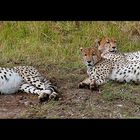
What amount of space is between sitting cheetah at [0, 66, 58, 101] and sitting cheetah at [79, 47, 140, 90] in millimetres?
441

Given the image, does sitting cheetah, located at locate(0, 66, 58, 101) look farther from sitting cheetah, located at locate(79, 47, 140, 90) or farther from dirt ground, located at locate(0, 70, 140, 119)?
sitting cheetah, located at locate(79, 47, 140, 90)

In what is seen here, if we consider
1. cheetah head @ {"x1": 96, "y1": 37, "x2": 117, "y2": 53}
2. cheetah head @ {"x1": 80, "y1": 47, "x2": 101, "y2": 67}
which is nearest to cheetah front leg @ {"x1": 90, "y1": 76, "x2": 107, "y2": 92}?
cheetah head @ {"x1": 80, "y1": 47, "x2": 101, "y2": 67}

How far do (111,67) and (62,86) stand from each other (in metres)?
0.66

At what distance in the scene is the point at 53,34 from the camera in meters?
9.40

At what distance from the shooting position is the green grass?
21.6ft

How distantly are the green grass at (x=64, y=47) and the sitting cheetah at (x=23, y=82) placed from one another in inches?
8.9

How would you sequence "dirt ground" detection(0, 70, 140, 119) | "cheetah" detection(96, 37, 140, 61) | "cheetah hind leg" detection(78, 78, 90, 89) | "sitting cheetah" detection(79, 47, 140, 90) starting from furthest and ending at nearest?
"cheetah" detection(96, 37, 140, 61), "sitting cheetah" detection(79, 47, 140, 90), "cheetah hind leg" detection(78, 78, 90, 89), "dirt ground" detection(0, 70, 140, 119)

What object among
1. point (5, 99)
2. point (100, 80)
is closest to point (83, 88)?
point (100, 80)

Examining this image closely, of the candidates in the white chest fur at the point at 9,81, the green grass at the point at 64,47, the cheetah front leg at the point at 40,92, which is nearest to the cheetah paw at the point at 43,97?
the cheetah front leg at the point at 40,92

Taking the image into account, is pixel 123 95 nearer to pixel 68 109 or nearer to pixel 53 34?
pixel 68 109

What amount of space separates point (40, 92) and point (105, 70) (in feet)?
3.13

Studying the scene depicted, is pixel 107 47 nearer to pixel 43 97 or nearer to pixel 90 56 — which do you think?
pixel 90 56

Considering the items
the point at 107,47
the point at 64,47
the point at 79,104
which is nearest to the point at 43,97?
the point at 79,104

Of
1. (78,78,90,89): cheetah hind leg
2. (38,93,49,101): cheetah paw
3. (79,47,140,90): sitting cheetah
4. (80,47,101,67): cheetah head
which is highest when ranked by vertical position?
(80,47,101,67): cheetah head
